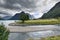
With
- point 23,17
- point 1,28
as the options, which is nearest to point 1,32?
point 1,28

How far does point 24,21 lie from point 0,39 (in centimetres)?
5809

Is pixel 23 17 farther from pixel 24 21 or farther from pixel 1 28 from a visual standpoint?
pixel 1 28

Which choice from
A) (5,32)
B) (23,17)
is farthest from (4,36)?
(23,17)

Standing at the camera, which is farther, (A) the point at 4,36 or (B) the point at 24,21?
(B) the point at 24,21

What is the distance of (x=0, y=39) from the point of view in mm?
10289

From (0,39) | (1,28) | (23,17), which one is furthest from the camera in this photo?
(23,17)

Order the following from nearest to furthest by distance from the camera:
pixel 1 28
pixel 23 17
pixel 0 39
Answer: pixel 0 39
pixel 1 28
pixel 23 17

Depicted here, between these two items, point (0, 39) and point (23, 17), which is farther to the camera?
point (23, 17)

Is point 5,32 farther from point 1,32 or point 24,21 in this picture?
point 24,21

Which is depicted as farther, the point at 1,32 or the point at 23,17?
the point at 23,17

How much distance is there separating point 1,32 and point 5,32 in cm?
43

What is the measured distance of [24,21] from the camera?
6838cm

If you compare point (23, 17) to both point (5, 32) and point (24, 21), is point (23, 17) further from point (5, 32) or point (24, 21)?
point (5, 32)

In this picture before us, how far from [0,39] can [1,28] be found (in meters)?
0.92
